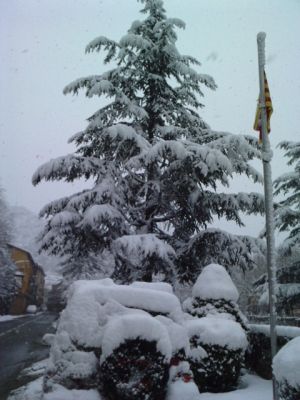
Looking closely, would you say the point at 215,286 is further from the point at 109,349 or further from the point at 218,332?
the point at 109,349

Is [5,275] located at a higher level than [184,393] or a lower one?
lower

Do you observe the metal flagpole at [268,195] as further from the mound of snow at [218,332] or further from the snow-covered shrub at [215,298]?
the snow-covered shrub at [215,298]

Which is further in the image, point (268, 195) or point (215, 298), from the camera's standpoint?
point (215, 298)

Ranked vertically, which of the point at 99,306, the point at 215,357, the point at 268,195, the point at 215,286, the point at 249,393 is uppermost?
the point at 268,195

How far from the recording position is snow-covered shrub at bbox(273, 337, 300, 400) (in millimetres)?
3664

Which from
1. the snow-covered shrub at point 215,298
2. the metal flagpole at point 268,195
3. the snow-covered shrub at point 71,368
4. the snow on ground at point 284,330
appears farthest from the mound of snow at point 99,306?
the snow on ground at point 284,330

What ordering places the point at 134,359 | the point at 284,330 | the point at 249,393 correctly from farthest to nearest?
the point at 284,330 < the point at 249,393 < the point at 134,359

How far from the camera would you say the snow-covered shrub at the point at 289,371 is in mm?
3664

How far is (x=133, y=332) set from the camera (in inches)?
190

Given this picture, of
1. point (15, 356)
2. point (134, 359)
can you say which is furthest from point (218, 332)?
point (15, 356)

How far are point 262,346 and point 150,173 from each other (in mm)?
5319

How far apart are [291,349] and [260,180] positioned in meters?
6.81

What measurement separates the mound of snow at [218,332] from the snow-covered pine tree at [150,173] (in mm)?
1790

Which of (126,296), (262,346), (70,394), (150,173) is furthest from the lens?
(150,173)
